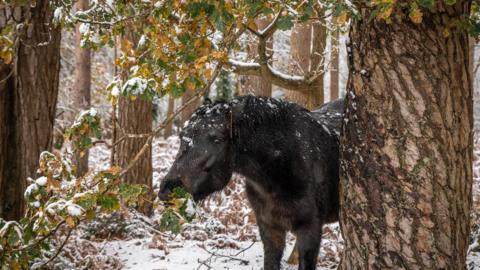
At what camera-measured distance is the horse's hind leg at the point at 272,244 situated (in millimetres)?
4983

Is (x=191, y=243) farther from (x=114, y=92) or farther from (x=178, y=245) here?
(x=114, y=92)

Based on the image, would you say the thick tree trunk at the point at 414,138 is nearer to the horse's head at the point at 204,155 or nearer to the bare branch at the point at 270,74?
the horse's head at the point at 204,155

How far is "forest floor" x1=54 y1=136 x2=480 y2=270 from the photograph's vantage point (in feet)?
20.0

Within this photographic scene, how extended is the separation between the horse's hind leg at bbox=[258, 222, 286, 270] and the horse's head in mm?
871

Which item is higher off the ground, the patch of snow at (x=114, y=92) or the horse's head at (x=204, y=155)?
the patch of snow at (x=114, y=92)

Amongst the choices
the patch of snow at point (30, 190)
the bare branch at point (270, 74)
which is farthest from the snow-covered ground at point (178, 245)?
the patch of snow at point (30, 190)

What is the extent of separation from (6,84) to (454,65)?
4.16 meters

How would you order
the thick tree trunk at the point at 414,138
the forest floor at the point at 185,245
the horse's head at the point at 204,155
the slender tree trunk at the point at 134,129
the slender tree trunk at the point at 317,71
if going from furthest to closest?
the slender tree trunk at the point at 134,129
the slender tree trunk at the point at 317,71
the forest floor at the point at 185,245
the horse's head at the point at 204,155
the thick tree trunk at the point at 414,138

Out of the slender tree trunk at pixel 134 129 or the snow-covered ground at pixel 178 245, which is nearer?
the snow-covered ground at pixel 178 245

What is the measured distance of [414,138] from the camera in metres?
3.08

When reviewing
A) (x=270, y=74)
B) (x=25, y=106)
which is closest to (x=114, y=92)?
(x=25, y=106)

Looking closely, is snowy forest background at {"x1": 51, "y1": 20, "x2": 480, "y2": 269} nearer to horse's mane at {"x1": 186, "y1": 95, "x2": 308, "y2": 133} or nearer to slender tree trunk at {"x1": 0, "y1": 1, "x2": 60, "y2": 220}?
horse's mane at {"x1": 186, "y1": 95, "x2": 308, "y2": 133}

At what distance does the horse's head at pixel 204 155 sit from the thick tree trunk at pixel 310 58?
6.37 ft

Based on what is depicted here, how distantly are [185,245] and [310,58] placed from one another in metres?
3.28
